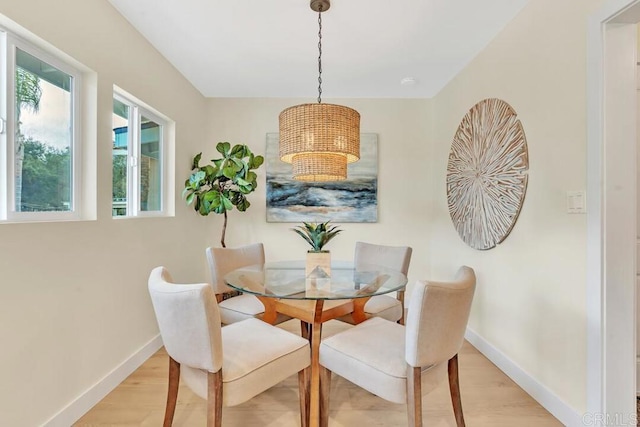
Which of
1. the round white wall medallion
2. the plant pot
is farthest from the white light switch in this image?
the plant pot

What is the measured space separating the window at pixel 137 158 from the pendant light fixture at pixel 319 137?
130cm

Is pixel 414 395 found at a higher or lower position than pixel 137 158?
lower

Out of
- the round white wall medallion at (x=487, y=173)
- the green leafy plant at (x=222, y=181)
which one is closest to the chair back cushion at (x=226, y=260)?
the green leafy plant at (x=222, y=181)

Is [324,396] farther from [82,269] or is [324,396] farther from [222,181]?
[222,181]

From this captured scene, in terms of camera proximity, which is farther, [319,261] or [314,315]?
[319,261]

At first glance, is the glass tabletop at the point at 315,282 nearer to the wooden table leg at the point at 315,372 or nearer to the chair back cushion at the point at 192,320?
the wooden table leg at the point at 315,372

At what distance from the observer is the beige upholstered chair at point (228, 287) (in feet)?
6.88

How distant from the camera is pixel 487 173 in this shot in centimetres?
238

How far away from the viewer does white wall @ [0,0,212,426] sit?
1354mm

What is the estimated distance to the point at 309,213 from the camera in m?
3.52

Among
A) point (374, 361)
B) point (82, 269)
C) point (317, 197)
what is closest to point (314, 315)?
point (374, 361)

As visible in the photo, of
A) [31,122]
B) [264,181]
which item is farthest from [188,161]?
[31,122]

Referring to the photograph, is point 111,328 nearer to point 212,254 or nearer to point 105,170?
point 212,254

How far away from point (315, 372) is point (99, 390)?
1.39 metres
